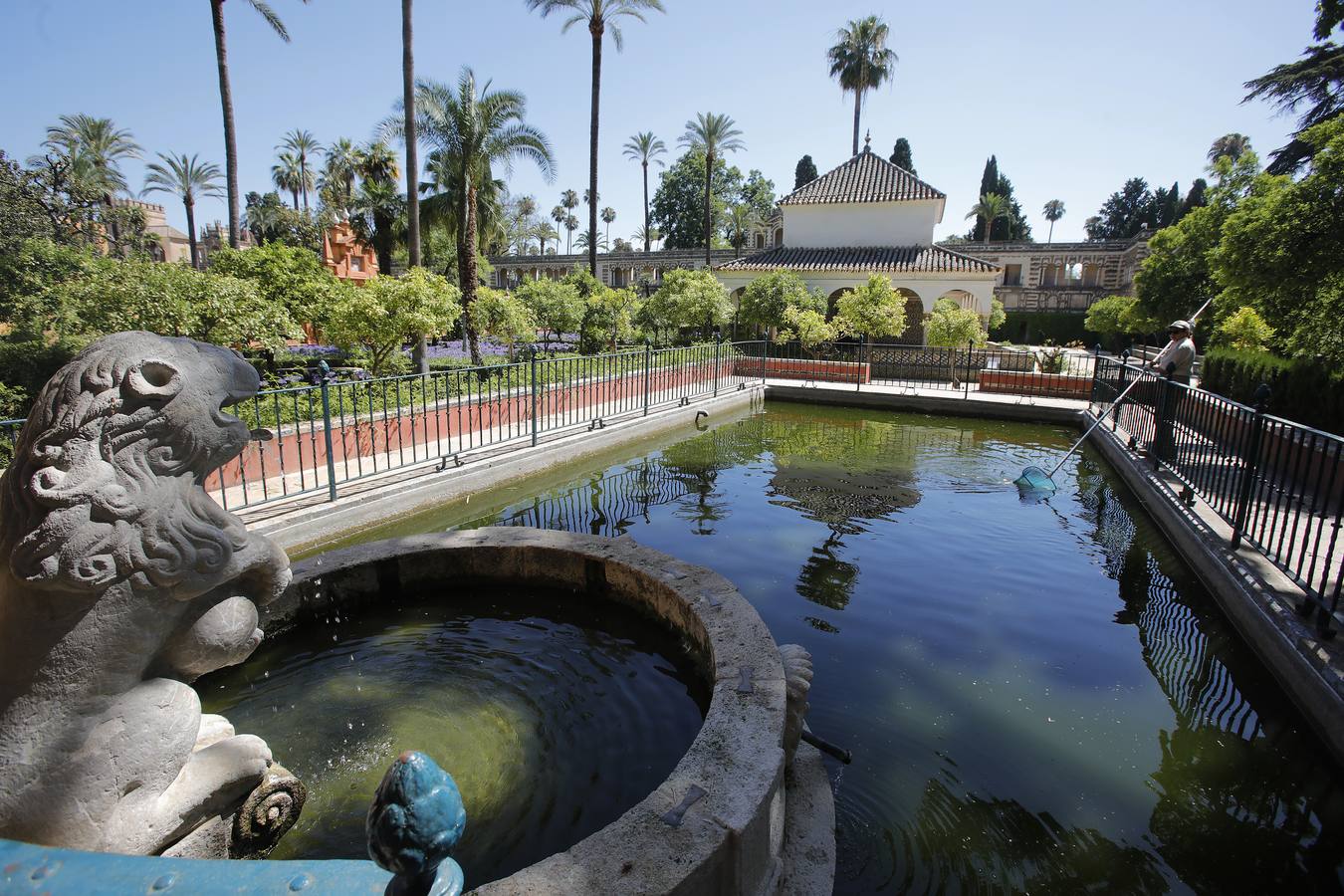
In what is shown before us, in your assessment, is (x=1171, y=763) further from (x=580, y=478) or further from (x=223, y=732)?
(x=580, y=478)

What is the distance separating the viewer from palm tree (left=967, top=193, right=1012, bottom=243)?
49.7 meters

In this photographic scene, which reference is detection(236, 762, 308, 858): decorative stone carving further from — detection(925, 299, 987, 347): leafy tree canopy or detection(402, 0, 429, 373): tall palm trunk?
detection(925, 299, 987, 347): leafy tree canopy

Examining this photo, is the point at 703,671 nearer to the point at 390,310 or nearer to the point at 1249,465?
the point at 1249,465

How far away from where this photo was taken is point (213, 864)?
1453mm

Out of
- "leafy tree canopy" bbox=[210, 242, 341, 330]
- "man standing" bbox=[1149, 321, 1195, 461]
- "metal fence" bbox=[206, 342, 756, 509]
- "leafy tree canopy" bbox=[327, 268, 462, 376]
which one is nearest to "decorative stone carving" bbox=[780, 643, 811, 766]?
"metal fence" bbox=[206, 342, 756, 509]

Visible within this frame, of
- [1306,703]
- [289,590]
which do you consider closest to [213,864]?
[289,590]

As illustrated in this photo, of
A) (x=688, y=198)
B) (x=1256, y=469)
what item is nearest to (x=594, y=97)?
(x=1256, y=469)

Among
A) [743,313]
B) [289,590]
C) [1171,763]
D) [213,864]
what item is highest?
[743,313]

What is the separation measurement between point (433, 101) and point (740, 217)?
3344 centimetres

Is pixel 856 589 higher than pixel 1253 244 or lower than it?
lower

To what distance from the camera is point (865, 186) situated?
28.1m

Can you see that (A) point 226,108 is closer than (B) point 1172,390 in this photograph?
No

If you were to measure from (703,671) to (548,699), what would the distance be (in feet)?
2.83

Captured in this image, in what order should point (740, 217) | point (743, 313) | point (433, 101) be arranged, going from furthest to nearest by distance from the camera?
point (740, 217) < point (743, 313) < point (433, 101)
